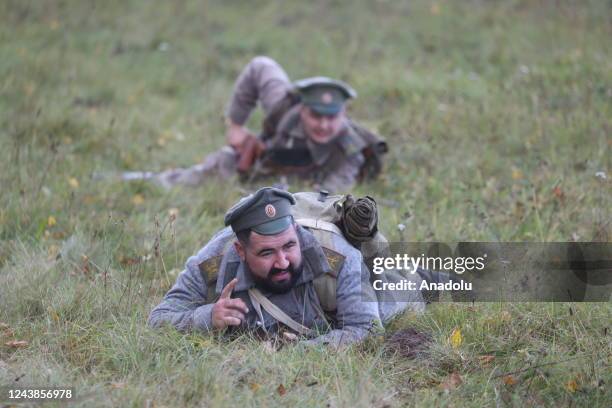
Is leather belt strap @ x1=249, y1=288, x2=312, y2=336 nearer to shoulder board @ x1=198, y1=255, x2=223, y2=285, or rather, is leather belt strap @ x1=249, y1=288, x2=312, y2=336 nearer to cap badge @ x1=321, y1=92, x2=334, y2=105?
shoulder board @ x1=198, y1=255, x2=223, y2=285

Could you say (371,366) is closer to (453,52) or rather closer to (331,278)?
(331,278)

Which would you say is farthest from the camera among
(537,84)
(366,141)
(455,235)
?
(537,84)

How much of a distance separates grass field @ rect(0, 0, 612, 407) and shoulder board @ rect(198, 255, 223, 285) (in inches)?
15.5

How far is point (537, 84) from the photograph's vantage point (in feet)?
29.1

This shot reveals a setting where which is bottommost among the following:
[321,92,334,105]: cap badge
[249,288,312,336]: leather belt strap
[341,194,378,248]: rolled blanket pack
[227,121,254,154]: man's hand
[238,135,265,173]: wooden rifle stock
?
[249,288,312,336]: leather belt strap

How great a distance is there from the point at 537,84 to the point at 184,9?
5.90 meters

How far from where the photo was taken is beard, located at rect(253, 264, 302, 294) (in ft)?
13.9

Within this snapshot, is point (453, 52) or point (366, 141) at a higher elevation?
point (453, 52)

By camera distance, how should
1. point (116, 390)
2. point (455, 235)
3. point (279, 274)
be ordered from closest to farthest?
point (116, 390) < point (279, 274) < point (455, 235)

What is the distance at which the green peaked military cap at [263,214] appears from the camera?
4.21m

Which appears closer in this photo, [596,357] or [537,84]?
[596,357]

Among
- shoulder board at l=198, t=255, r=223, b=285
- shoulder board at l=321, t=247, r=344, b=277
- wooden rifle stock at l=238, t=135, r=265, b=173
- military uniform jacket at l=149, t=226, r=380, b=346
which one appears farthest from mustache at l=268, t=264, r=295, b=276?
wooden rifle stock at l=238, t=135, r=265, b=173

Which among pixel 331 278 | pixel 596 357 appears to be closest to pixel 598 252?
pixel 596 357

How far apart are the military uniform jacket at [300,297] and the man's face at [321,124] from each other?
3011mm
